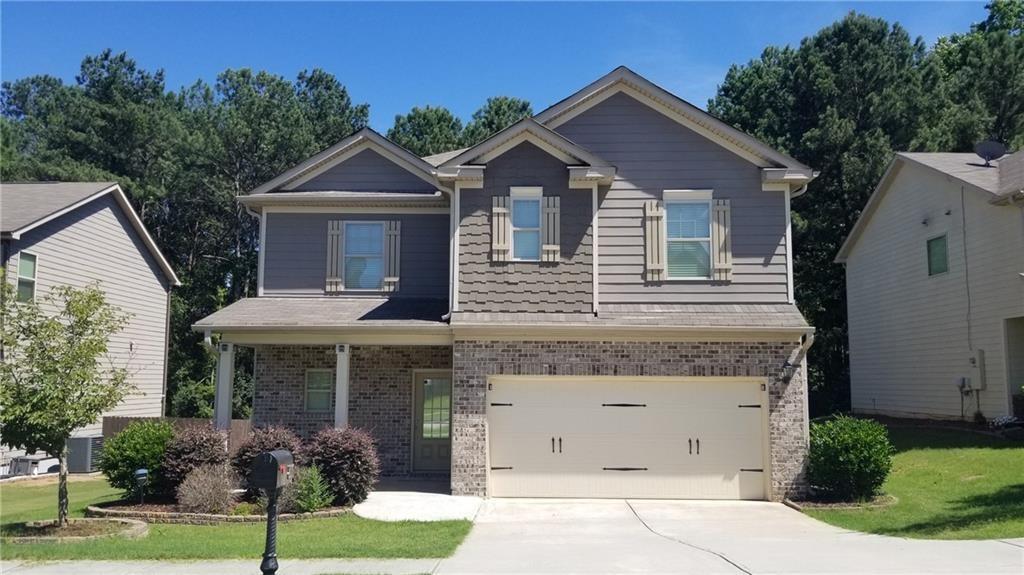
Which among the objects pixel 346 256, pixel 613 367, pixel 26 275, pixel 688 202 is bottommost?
pixel 613 367

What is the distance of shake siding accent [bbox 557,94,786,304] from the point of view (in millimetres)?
14578

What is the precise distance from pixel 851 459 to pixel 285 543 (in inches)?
346

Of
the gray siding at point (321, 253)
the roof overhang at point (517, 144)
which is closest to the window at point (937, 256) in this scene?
the roof overhang at point (517, 144)

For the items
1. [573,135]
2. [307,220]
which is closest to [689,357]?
[573,135]

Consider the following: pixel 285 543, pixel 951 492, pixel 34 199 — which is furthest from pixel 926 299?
pixel 34 199

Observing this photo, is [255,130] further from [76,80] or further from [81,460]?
[81,460]

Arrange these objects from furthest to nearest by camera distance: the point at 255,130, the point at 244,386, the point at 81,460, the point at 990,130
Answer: the point at 255,130 → the point at 244,386 → the point at 990,130 → the point at 81,460

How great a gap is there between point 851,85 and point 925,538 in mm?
24135

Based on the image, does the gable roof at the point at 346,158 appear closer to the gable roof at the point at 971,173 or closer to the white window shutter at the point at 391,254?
the white window shutter at the point at 391,254

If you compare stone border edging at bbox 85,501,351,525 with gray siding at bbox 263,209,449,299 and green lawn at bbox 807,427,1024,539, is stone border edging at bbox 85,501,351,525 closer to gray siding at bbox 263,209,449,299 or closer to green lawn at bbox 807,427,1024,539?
gray siding at bbox 263,209,449,299

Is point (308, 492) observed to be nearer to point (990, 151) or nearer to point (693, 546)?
point (693, 546)

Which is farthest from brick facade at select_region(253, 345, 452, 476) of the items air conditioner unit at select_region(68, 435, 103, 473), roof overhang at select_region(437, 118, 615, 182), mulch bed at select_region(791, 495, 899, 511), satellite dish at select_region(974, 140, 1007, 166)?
satellite dish at select_region(974, 140, 1007, 166)

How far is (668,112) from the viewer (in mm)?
15039

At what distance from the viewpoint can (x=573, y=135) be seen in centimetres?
1524
